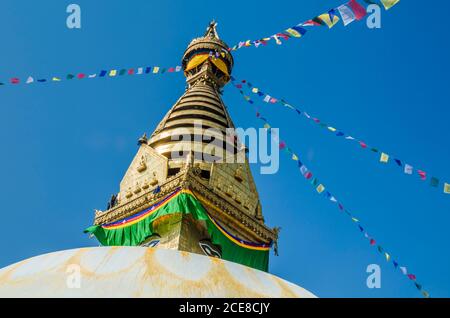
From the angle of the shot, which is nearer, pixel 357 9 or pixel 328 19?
pixel 357 9

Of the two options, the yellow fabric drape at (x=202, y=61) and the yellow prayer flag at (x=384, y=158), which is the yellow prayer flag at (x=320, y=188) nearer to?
the yellow prayer flag at (x=384, y=158)

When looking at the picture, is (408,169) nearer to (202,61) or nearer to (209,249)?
(209,249)

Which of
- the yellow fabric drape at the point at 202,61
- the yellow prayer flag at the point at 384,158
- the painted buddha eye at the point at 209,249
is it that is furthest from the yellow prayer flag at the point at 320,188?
the yellow fabric drape at the point at 202,61

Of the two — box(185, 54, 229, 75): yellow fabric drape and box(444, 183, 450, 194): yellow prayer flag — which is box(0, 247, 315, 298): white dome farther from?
box(185, 54, 229, 75): yellow fabric drape

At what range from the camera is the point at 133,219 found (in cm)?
2086

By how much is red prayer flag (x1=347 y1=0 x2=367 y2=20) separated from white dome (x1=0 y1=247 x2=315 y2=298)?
6.24m

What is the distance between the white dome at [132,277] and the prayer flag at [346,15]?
244 inches

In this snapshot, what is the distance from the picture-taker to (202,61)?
3069 cm

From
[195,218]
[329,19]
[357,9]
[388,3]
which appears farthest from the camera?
[195,218]

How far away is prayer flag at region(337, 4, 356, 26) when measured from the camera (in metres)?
11.3

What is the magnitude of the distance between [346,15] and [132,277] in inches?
298

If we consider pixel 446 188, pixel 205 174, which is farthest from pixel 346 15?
pixel 205 174
